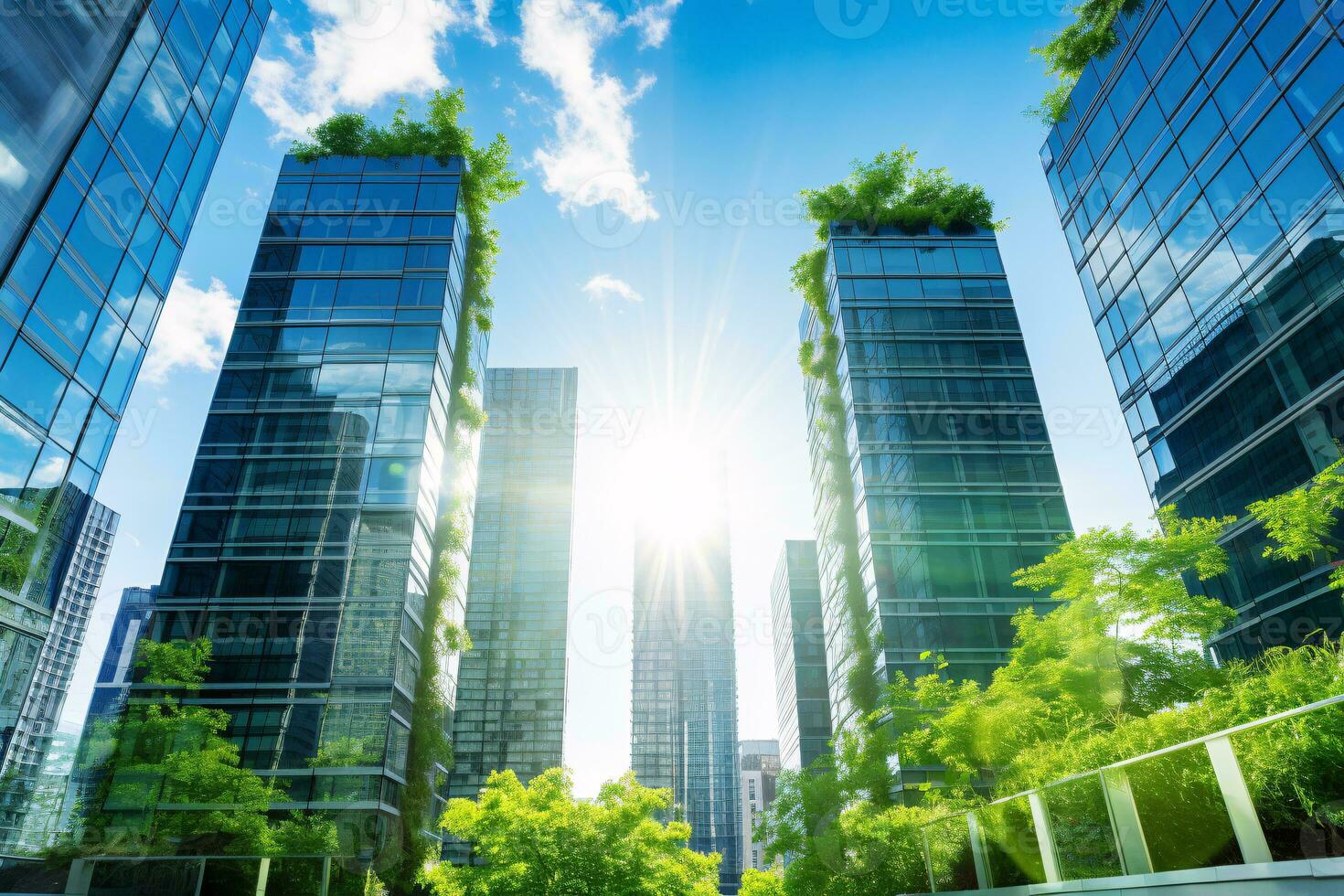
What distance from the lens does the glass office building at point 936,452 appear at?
118ft

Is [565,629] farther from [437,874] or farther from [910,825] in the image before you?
[910,825]

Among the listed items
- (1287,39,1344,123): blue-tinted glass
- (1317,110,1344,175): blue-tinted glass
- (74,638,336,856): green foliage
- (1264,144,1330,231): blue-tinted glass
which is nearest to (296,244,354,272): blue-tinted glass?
(74,638,336,856): green foliage

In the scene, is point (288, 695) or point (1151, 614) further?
point (288, 695)

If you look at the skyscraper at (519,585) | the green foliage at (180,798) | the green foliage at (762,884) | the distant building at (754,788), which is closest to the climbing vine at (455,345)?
the green foliage at (180,798)

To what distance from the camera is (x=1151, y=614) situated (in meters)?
16.3

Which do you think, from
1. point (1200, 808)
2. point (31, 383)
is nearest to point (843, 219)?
point (31, 383)

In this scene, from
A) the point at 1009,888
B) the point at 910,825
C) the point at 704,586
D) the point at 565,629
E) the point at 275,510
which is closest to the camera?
the point at 1009,888

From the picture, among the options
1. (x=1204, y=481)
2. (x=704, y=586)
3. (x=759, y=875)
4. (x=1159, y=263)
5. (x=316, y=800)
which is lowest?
(x=759, y=875)

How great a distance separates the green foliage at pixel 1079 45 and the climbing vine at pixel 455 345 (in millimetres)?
26748

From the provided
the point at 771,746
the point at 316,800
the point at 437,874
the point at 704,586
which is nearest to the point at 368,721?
the point at 316,800

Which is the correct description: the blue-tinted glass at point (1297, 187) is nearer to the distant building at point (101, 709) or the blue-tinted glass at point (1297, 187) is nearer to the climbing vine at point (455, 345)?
the climbing vine at point (455, 345)

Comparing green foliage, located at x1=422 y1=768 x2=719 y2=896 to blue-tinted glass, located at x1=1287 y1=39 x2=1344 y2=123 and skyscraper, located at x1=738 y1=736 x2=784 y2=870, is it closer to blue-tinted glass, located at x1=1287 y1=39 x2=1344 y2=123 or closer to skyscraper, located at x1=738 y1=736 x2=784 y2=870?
blue-tinted glass, located at x1=1287 y1=39 x2=1344 y2=123

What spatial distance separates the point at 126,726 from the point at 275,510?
9636mm

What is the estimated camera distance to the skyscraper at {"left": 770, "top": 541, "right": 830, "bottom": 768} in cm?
8556
